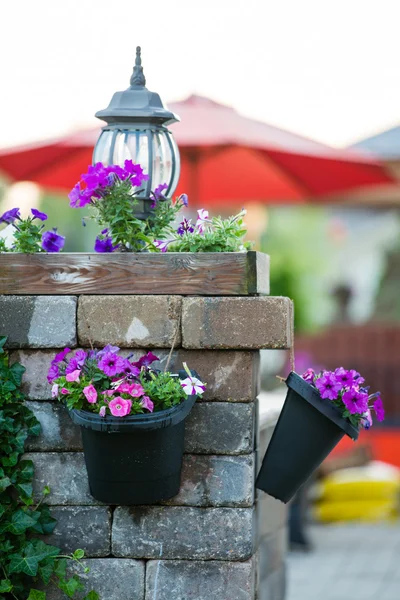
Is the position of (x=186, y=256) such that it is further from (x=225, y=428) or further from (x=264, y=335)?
(x=225, y=428)

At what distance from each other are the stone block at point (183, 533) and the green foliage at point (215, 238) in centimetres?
69

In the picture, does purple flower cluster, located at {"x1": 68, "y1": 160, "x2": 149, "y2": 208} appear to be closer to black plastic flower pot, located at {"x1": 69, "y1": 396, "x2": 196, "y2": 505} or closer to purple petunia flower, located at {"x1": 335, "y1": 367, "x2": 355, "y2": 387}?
black plastic flower pot, located at {"x1": 69, "y1": 396, "x2": 196, "y2": 505}

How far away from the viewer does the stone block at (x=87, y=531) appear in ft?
8.21

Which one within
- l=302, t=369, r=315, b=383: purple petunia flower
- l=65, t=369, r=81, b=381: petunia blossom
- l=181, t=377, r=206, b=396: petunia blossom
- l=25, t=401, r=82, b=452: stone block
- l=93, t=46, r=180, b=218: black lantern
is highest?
l=93, t=46, r=180, b=218: black lantern

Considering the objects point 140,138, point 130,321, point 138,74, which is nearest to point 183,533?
point 130,321

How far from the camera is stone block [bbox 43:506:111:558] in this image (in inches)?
98.5

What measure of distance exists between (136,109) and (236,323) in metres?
0.75

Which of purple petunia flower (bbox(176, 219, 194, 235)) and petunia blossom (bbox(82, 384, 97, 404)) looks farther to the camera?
purple petunia flower (bbox(176, 219, 194, 235))

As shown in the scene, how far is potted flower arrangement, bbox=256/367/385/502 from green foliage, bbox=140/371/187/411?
343mm

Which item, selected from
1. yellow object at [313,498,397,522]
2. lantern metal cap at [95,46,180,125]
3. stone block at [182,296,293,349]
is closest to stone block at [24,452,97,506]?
stone block at [182,296,293,349]

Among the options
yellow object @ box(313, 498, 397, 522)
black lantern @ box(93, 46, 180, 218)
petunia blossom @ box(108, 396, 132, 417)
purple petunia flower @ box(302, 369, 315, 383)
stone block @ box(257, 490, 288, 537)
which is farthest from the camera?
yellow object @ box(313, 498, 397, 522)

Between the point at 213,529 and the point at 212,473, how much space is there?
0.47ft

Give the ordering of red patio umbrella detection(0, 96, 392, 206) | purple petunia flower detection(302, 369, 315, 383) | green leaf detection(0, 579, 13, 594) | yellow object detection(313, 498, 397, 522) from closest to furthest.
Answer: green leaf detection(0, 579, 13, 594)
purple petunia flower detection(302, 369, 315, 383)
red patio umbrella detection(0, 96, 392, 206)
yellow object detection(313, 498, 397, 522)

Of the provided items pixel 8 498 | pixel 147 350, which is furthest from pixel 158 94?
pixel 8 498
